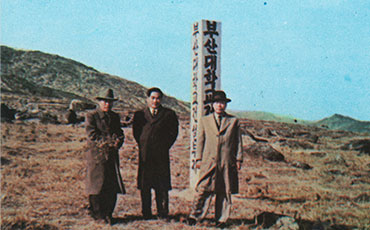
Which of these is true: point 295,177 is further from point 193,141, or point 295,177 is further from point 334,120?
point 334,120

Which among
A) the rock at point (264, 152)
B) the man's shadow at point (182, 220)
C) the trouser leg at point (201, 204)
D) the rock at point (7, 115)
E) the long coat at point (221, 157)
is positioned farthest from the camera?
the rock at point (7, 115)

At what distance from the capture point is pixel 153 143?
14.9 ft

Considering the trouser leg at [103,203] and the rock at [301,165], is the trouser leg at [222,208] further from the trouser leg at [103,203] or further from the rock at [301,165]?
the rock at [301,165]

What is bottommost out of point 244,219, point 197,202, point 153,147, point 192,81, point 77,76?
point 244,219

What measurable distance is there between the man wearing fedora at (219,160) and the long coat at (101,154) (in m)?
1.09

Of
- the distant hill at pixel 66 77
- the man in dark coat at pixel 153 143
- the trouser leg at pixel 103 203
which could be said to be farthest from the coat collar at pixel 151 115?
the distant hill at pixel 66 77

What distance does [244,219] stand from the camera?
516 cm

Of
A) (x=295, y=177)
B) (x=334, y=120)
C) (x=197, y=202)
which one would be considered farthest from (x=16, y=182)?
(x=334, y=120)

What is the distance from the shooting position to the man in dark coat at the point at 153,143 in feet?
14.8

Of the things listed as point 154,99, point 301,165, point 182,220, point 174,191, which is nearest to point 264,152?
point 301,165

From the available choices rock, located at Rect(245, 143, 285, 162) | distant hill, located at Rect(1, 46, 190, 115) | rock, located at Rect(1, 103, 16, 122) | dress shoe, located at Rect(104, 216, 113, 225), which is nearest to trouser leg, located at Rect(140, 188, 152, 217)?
dress shoe, located at Rect(104, 216, 113, 225)

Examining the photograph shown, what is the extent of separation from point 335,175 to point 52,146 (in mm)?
9517

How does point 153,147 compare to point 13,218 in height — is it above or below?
above

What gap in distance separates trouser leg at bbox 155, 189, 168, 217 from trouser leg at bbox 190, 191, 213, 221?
0.47 metres
